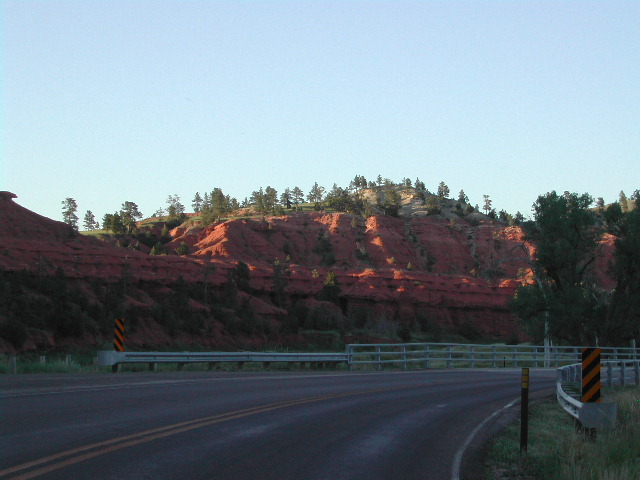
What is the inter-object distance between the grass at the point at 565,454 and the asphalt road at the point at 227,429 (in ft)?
2.18

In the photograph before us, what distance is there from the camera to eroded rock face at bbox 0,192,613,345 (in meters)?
64.1

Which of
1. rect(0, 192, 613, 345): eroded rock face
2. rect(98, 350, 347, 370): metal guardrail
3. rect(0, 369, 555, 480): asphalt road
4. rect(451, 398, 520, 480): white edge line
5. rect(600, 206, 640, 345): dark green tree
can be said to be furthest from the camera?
Result: rect(0, 192, 613, 345): eroded rock face

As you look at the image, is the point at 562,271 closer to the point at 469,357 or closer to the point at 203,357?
the point at 469,357

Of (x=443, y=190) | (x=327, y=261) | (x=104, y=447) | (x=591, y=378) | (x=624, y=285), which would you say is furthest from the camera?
(x=443, y=190)

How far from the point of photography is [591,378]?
11781mm

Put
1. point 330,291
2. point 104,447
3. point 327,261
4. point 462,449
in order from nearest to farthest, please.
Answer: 1. point 104,447
2. point 462,449
3. point 330,291
4. point 327,261

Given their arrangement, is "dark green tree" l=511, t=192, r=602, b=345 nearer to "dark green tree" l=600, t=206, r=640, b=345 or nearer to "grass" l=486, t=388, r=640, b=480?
"dark green tree" l=600, t=206, r=640, b=345

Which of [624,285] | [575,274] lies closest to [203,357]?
[575,274]

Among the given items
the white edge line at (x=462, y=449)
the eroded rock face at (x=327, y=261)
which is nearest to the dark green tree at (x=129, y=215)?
the eroded rock face at (x=327, y=261)

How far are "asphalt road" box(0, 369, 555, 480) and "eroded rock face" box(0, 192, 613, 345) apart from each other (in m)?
37.7

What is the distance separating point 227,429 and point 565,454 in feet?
16.9

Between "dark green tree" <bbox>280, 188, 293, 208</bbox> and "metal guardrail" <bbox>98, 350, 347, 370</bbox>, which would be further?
"dark green tree" <bbox>280, 188, 293, 208</bbox>

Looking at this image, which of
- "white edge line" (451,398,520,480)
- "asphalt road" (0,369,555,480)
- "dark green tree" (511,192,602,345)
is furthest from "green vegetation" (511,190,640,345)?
"white edge line" (451,398,520,480)

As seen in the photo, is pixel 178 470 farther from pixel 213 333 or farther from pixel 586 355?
pixel 213 333
